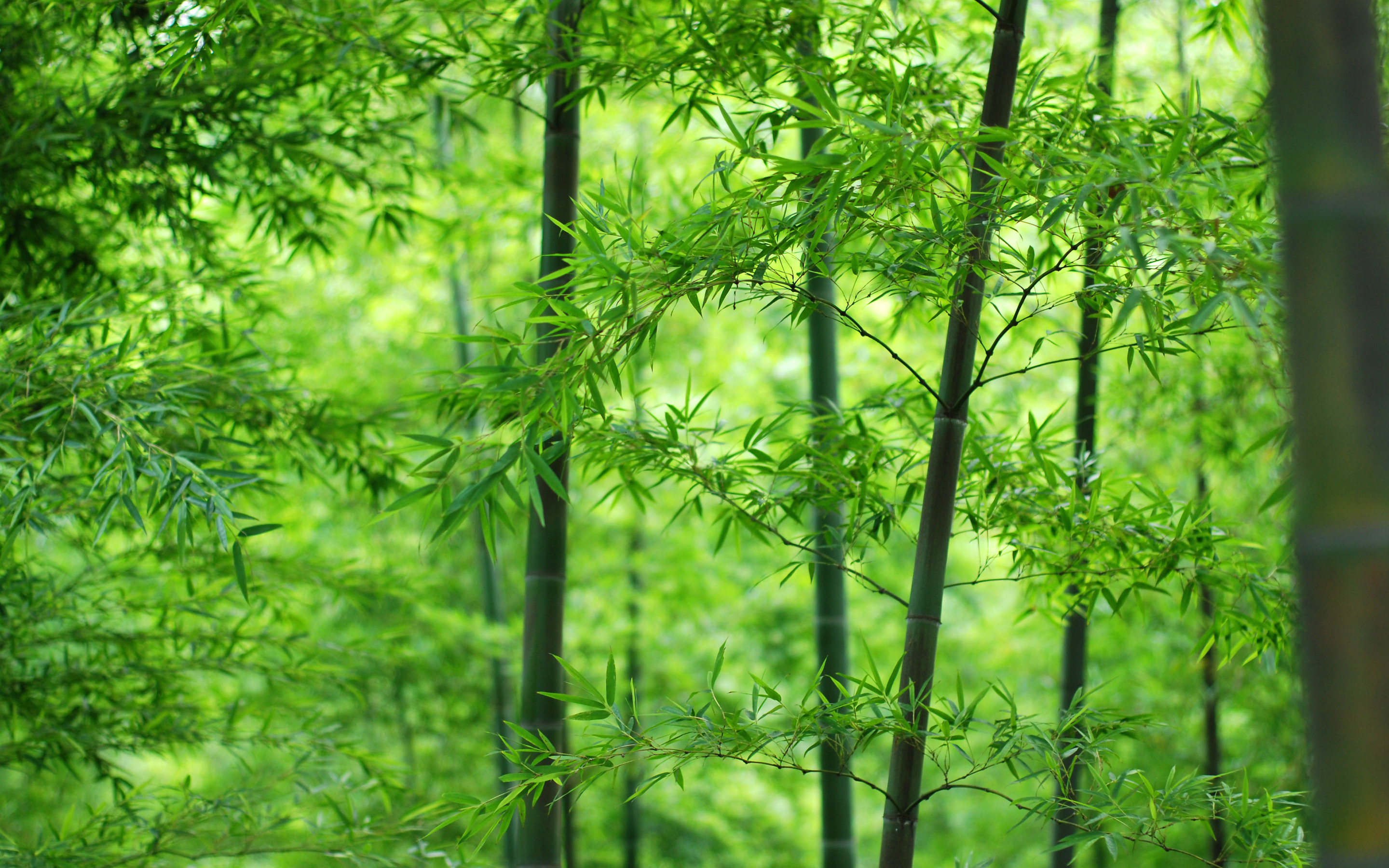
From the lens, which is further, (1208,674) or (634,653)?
(634,653)

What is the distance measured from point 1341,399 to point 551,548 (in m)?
1.58

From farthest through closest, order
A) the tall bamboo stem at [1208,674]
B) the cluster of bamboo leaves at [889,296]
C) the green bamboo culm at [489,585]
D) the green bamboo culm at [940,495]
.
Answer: the green bamboo culm at [489,585]
the tall bamboo stem at [1208,674]
the green bamboo culm at [940,495]
the cluster of bamboo leaves at [889,296]

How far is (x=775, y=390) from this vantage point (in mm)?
2930

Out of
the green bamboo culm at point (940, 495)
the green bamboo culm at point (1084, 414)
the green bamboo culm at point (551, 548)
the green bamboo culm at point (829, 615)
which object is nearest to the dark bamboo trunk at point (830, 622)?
the green bamboo culm at point (829, 615)

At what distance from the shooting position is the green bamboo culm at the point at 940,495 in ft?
5.09

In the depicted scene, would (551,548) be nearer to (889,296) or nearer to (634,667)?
(889,296)

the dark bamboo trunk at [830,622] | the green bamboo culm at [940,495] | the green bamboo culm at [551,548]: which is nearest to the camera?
the green bamboo culm at [940,495]

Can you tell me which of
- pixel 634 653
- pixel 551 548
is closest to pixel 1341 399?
pixel 551 548

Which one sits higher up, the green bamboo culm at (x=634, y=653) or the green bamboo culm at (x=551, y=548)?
the green bamboo culm at (x=551, y=548)

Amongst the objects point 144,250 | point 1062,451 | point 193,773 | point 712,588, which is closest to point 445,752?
point 712,588

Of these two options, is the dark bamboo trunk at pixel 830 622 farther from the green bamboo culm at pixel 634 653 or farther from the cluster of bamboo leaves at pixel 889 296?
the green bamboo culm at pixel 634 653

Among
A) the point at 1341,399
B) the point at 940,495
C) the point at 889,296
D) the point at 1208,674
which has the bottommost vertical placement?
the point at 1208,674

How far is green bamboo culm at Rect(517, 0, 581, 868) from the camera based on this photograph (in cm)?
195

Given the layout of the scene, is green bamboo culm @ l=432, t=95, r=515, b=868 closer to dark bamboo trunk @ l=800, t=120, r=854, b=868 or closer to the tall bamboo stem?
dark bamboo trunk @ l=800, t=120, r=854, b=868
